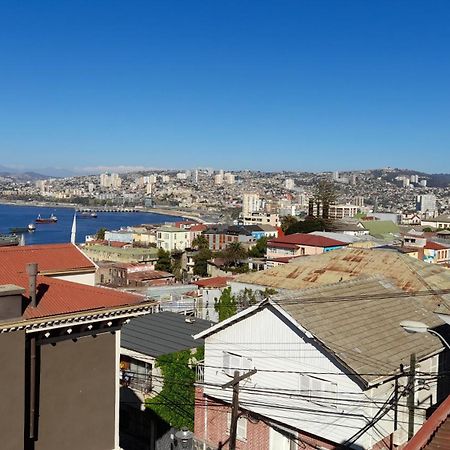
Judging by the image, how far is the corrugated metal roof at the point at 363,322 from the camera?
28.1ft

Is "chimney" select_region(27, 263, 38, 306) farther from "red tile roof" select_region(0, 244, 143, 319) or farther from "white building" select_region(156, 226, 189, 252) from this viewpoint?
"white building" select_region(156, 226, 189, 252)

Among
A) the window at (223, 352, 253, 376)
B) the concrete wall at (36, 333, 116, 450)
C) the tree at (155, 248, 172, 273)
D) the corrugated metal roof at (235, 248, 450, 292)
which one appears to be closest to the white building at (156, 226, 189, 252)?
the tree at (155, 248, 172, 273)

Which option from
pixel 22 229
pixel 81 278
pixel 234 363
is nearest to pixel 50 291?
pixel 81 278

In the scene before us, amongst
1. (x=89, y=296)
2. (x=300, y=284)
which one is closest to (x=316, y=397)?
(x=89, y=296)

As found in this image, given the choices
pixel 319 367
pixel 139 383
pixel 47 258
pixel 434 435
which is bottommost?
pixel 139 383

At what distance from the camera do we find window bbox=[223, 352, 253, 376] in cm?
1007

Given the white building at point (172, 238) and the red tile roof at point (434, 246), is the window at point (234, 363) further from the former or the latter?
the white building at point (172, 238)

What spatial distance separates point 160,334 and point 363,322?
19.7ft

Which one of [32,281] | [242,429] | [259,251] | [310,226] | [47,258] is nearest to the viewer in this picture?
[32,281]

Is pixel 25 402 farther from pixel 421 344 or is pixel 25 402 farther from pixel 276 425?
pixel 421 344

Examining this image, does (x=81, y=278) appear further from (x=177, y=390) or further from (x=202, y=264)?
(x=202, y=264)

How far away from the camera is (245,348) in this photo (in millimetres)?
10133

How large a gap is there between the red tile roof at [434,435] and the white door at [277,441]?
608 centimetres

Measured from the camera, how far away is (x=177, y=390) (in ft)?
38.9
